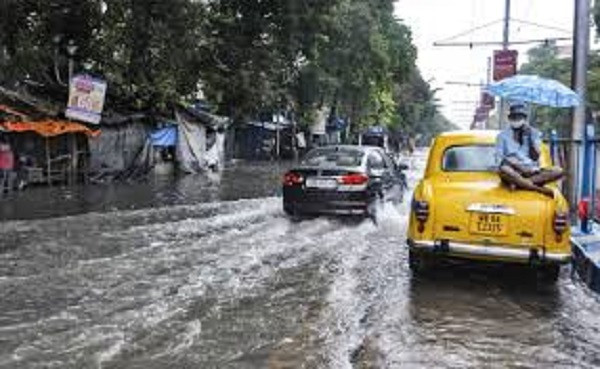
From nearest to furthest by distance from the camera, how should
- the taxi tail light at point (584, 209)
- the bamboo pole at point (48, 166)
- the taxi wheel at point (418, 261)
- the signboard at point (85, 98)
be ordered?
1. the taxi wheel at point (418, 261)
2. the taxi tail light at point (584, 209)
3. the signboard at point (85, 98)
4. the bamboo pole at point (48, 166)

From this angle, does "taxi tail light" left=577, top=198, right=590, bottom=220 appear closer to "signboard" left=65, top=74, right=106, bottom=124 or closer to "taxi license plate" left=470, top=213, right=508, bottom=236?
"taxi license plate" left=470, top=213, right=508, bottom=236

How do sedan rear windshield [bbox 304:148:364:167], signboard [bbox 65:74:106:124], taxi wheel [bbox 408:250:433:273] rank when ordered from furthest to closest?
1. signboard [bbox 65:74:106:124]
2. sedan rear windshield [bbox 304:148:364:167]
3. taxi wheel [bbox 408:250:433:273]

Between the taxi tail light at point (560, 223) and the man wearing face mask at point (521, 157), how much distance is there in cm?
30

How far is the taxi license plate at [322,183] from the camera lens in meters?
17.5

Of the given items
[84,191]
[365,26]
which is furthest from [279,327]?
[365,26]

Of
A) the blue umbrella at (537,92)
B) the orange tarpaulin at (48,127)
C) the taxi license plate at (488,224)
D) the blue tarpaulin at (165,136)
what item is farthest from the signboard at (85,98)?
the taxi license plate at (488,224)

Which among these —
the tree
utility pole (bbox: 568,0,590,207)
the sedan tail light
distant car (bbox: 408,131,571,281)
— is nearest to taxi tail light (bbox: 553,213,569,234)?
distant car (bbox: 408,131,571,281)

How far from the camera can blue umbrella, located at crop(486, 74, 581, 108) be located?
15406 mm

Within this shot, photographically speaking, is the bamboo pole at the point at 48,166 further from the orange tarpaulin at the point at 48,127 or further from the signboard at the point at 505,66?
the signboard at the point at 505,66

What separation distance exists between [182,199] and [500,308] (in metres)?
13.8

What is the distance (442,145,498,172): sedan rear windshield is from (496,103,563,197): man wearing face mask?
1.28 ft

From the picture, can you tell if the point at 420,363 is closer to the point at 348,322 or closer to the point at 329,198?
the point at 348,322

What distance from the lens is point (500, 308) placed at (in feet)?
32.7

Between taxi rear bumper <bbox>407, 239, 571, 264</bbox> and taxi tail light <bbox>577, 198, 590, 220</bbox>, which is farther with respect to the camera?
taxi tail light <bbox>577, 198, 590, 220</bbox>
